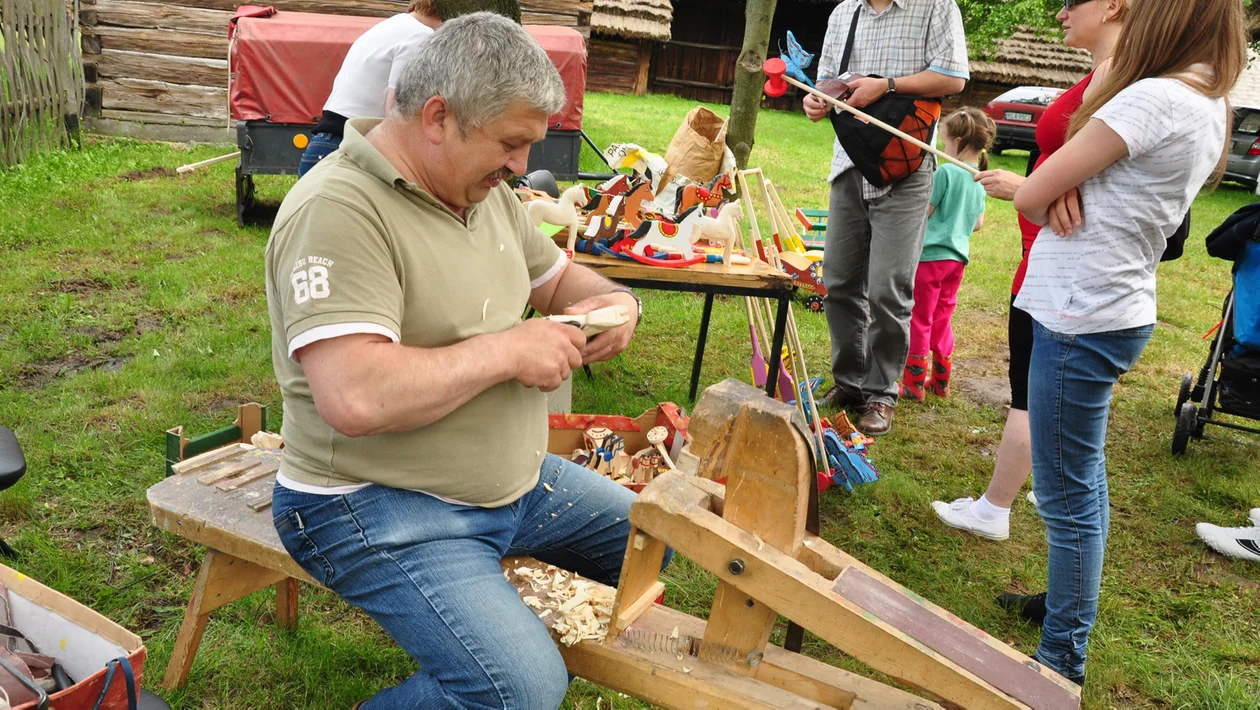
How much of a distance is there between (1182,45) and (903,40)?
75.3 inches

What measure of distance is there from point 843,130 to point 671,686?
281 centimetres

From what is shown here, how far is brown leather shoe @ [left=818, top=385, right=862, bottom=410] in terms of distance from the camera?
445cm

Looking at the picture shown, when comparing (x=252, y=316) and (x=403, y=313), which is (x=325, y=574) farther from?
(x=252, y=316)

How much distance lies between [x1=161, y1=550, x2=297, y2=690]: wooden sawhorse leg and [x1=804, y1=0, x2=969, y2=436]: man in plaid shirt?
2748mm

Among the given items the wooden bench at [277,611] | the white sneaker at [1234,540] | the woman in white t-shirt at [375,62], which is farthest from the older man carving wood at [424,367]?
the white sneaker at [1234,540]

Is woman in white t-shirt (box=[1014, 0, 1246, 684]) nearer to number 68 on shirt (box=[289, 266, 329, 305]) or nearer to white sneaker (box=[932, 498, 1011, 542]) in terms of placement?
white sneaker (box=[932, 498, 1011, 542])

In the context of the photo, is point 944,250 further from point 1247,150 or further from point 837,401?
point 1247,150

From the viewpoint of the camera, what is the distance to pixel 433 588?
1634 mm

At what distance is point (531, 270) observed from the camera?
2156mm

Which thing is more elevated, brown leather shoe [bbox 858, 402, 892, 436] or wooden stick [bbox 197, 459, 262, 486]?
wooden stick [bbox 197, 459, 262, 486]

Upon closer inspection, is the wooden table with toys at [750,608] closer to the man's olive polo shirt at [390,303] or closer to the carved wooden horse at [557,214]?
the man's olive polo shirt at [390,303]

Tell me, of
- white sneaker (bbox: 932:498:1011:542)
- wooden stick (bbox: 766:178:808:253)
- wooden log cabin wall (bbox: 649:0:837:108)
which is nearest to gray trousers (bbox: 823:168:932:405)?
wooden stick (bbox: 766:178:808:253)

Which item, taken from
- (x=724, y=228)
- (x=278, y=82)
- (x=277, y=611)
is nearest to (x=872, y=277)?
(x=724, y=228)

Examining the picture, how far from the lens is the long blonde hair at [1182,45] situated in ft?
6.60
